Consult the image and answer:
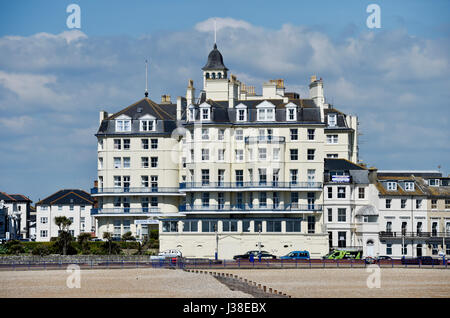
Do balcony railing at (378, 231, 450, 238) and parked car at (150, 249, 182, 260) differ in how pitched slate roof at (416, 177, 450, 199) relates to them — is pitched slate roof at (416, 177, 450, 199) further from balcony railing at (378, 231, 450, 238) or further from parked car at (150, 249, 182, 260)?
parked car at (150, 249, 182, 260)

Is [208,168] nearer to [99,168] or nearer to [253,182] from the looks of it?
[253,182]

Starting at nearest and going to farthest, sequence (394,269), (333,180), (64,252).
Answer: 1. (394,269)
2. (64,252)
3. (333,180)

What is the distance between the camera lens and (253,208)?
344 feet

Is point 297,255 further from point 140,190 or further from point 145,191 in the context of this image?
point 140,190

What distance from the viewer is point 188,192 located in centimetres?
10725

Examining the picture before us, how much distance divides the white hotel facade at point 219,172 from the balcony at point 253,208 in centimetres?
11

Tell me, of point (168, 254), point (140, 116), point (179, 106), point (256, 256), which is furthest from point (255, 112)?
point (168, 254)

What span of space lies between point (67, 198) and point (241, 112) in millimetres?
42509

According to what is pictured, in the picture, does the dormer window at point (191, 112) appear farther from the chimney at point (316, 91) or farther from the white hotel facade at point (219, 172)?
the chimney at point (316, 91)

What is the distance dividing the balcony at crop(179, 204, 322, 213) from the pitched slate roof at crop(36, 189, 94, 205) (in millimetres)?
37311

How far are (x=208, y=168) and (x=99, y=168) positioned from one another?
51.6 feet
